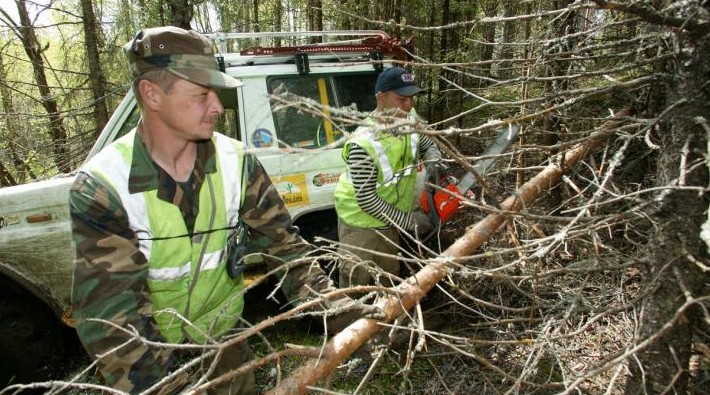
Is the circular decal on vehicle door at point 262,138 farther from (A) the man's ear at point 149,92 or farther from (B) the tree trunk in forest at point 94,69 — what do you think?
(B) the tree trunk in forest at point 94,69

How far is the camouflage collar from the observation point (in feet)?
5.49

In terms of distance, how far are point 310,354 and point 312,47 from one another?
2991mm

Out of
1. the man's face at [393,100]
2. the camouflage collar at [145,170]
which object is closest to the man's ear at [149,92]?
the camouflage collar at [145,170]

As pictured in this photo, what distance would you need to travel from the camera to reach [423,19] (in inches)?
332

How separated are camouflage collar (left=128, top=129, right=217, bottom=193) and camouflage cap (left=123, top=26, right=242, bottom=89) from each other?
31 centimetres

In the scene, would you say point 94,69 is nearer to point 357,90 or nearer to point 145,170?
point 357,90

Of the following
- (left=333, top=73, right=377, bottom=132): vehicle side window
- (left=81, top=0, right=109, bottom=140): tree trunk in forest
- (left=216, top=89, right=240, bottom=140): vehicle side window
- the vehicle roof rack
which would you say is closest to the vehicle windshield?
(left=333, top=73, right=377, bottom=132): vehicle side window

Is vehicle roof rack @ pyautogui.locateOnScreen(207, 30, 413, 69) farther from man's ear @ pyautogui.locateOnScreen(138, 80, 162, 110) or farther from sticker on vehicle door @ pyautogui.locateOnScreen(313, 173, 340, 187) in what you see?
man's ear @ pyautogui.locateOnScreen(138, 80, 162, 110)

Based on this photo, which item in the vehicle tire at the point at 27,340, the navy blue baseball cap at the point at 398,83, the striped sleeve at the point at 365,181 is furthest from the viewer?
the vehicle tire at the point at 27,340

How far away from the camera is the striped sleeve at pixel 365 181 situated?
2846mm

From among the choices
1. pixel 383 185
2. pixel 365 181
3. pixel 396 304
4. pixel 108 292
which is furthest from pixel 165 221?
pixel 383 185

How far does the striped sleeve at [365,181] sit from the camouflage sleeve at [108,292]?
5.13 feet

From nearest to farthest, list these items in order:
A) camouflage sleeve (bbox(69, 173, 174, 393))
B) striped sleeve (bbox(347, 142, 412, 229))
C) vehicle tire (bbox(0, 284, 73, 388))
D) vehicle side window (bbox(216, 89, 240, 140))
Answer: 1. camouflage sleeve (bbox(69, 173, 174, 393))
2. striped sleeve (bbox(347, 142, 412, 229))
3. vehicle tire (bbox(0, 284, 73, 388))
4. vehicle side window (bbox(216, 89, 240, 140))

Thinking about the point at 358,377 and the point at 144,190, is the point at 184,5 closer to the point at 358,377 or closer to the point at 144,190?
the point at 144,190
